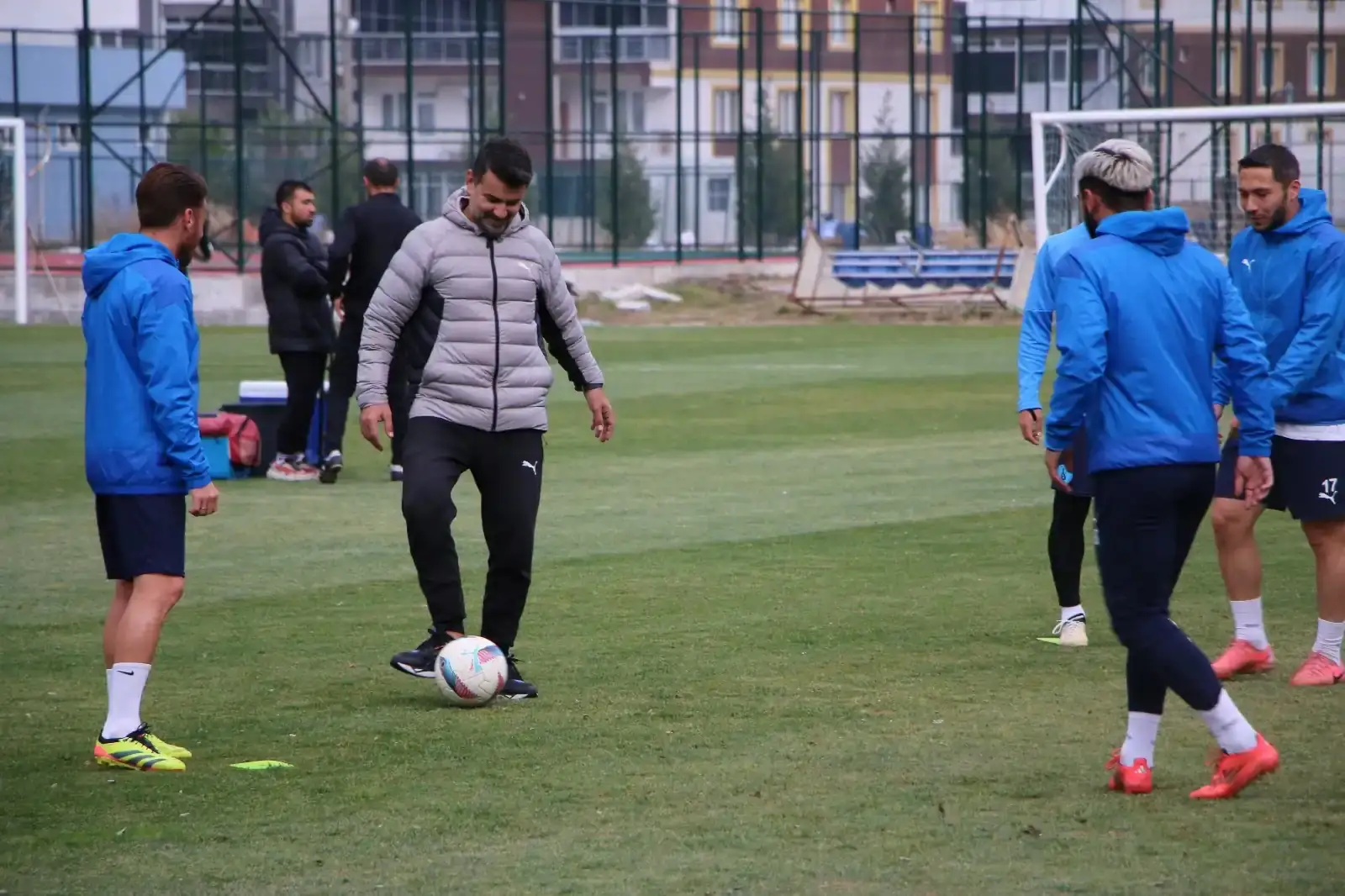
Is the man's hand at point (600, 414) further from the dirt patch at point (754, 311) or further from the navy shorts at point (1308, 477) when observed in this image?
the dirt patch at point (754, 311)

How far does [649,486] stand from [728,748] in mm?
6903

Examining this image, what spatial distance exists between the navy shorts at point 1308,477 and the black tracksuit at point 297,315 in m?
7.45

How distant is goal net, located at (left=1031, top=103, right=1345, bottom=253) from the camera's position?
23062 millimetres

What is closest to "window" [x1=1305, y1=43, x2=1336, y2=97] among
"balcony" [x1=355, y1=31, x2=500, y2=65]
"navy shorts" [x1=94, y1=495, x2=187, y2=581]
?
"balcony" [x1=355, y1=31, x2=500, y2=65]

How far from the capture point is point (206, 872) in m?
4.97

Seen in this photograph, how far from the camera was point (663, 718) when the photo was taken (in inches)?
265

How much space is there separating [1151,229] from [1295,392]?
6.17 ft


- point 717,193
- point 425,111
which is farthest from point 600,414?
point 425,111

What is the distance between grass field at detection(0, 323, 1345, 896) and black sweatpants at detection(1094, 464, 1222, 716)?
39 cm

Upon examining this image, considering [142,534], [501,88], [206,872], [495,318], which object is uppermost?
[501,88]

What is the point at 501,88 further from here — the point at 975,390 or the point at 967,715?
the point at 967,715

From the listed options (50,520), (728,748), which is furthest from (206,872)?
(50,520)

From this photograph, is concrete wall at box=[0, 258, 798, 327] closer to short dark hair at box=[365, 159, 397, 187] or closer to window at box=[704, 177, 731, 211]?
window at box=[704, 177, 731, 211]

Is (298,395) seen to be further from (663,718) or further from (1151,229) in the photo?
(1151,229)
